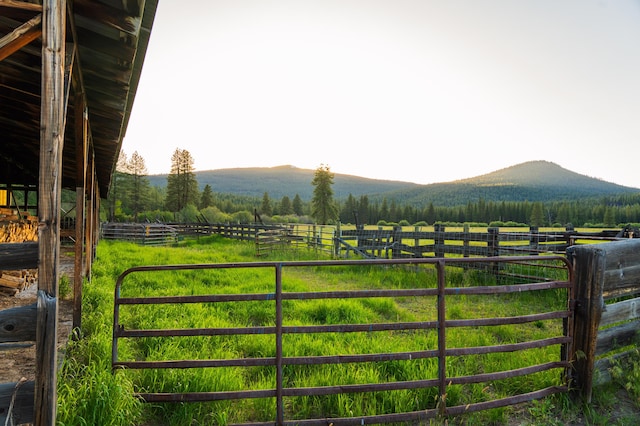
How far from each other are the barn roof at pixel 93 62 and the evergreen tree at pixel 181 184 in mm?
60460

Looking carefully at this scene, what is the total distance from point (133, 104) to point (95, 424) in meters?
3.58

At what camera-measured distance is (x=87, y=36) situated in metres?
3.15

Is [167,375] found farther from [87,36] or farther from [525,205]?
[525,205]

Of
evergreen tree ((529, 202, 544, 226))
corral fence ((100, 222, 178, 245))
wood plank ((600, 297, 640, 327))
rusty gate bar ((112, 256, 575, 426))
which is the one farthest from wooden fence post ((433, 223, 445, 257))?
evergreen tree ((529, 202, 544, 226))

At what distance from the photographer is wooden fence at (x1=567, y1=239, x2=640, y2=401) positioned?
348 centimetres

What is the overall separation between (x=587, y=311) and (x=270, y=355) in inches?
134

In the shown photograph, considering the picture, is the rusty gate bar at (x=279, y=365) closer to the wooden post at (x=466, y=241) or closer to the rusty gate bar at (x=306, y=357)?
the rusty gate bar at (x=306, y=357)

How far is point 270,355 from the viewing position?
443cm

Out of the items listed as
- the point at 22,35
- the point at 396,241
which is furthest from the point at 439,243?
the point at 22,35

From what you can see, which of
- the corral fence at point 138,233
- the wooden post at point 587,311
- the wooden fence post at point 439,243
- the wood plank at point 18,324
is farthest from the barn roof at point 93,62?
the corral fence at point 138,233

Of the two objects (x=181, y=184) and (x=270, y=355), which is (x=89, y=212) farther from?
(x=181, y=184)

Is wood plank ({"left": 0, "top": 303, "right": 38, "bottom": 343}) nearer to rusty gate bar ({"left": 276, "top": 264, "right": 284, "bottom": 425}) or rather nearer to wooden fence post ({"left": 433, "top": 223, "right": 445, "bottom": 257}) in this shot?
rusty gate bar ({"left": 276, "top": 264, "right": 284, "bottom": 425})

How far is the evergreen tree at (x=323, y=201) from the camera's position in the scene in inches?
2547

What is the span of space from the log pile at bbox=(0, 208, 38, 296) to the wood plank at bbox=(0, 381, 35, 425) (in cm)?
540
